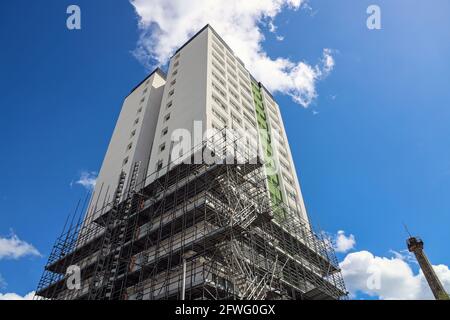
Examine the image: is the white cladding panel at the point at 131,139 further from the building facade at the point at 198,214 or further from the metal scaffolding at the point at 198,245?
the metal scaffolding at the point at 198,245

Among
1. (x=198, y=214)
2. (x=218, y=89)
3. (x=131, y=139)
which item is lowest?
(x=198, y=214)

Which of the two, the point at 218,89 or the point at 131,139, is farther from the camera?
the point at 131,139

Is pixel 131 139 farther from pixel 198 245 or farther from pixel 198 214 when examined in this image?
pixel 198 245

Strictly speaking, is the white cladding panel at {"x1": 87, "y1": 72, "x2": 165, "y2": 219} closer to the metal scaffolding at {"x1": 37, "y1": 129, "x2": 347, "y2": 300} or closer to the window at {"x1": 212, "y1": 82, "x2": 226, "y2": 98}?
the metal scaffolding at {"x1": 37, "y1": 129, "x2": 347, "y2": 300}

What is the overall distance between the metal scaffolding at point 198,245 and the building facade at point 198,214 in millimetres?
95

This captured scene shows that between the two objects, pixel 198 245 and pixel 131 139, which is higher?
pixel 131 139

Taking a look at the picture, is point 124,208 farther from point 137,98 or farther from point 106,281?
point 137,98

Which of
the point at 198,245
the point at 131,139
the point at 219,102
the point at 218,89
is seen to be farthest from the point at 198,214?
the point at 131,139

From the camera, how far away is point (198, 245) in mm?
20172

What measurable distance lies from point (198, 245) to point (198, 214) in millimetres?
2804

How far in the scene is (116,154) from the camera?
36125 millimetres
